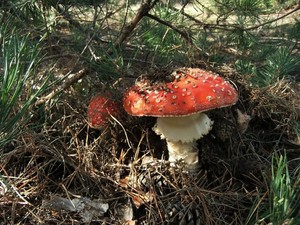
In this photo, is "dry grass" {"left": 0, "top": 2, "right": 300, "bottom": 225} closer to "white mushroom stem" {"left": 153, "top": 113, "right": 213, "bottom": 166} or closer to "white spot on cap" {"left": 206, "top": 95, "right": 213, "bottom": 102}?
"white mushroom stem" {"left": 153, "top": 113, "right": 213, "bottom": 166}

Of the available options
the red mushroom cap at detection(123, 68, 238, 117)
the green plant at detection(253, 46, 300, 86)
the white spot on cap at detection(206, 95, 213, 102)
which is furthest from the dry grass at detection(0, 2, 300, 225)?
the white spot on cap at detection(206, 95, 213, 102)

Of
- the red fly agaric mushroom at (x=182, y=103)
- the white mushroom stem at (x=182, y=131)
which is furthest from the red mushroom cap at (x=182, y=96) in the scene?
the white mushroom stem at (x=182, y=131)

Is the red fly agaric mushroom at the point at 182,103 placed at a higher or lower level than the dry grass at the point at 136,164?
higher

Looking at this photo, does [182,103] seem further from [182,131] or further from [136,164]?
[136,164]

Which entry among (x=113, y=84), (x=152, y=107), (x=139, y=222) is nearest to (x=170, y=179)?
(x=139, y=222)

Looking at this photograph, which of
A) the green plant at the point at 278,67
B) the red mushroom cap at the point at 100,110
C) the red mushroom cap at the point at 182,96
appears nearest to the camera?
the red mushroom cap at the point at 182,96

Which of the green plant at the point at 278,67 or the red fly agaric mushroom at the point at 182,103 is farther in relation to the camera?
the green plant at the point at 278,67

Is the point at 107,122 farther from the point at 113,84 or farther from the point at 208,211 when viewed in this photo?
the point at 208,211

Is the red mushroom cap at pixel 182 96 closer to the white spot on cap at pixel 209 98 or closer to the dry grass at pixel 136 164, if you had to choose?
the white spot on cap at pixel 209 98
